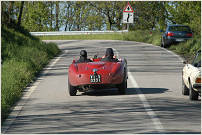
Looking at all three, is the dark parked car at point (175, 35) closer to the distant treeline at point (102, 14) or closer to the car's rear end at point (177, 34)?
the car's rear end at point (177, 34)

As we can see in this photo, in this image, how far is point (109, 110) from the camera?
1357cm

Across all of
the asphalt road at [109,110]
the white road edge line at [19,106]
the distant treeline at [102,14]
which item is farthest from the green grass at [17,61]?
the distant treeline at [102,14]

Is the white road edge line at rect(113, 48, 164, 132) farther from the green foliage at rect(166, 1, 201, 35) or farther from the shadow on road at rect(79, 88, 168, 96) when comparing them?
the green foliage at rect(166, 1, 201, 35)

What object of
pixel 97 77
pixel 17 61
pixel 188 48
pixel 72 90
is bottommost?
pixel 188 48

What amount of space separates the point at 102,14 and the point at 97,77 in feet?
241

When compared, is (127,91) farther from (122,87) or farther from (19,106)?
(19,106)

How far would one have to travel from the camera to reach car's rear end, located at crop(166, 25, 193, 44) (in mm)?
38188

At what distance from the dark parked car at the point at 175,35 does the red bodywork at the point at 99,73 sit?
71.3ft

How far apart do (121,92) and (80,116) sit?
161 inches

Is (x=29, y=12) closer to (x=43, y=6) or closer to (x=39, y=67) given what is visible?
(x=43, y=6)

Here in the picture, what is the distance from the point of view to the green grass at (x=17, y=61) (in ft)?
52.9

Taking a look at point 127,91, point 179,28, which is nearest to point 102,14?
point 179,28

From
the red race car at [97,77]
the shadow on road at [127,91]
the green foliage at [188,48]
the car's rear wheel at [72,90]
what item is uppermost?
the red race car at [97,77]

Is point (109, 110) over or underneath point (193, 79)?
underneath
